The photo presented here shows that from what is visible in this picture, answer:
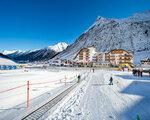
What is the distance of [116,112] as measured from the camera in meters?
13.4

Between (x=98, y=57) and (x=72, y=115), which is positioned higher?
(x=98, y=57)

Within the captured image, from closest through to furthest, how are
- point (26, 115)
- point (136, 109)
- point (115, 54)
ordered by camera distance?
point (26, 115) → point (136, 109) → point (115, 54)

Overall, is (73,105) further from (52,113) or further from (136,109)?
(136,109)

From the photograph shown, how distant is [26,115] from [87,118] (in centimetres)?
323

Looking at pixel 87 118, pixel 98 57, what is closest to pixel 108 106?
pixel 87 118

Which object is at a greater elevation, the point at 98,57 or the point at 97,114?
the point at 98,57

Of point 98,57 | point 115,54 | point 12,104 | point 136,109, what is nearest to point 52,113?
point 12,104

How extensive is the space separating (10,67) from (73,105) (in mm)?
71573

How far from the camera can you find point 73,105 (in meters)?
14.9

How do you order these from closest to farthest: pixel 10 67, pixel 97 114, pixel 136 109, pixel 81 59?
pixel 97 114
pixel 136 109
pixel 10 67
pixel 81 59

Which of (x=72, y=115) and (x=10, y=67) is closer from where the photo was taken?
(x=72, y=115)

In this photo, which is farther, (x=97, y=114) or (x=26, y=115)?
(x=97, y=114)

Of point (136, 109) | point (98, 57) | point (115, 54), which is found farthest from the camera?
point (98, 57)

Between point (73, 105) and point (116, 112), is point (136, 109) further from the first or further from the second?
point (73, 105)
